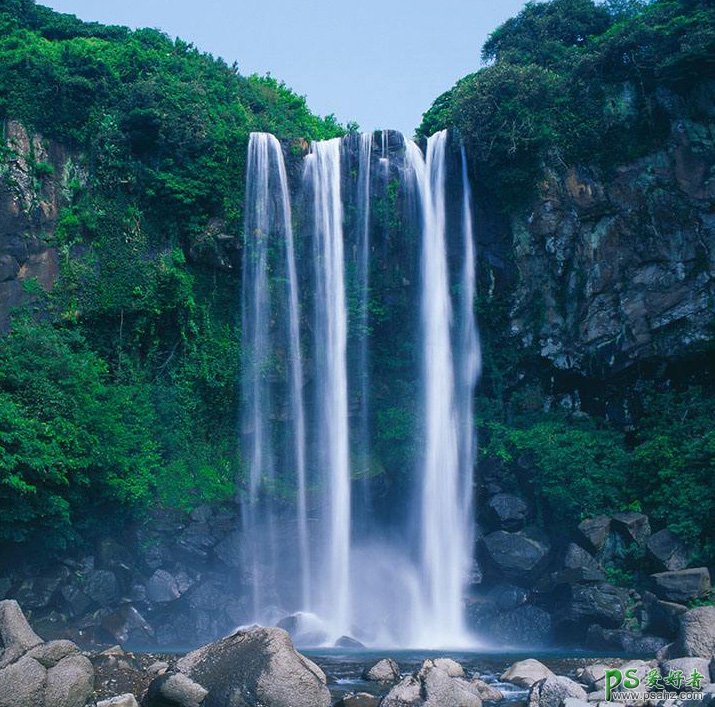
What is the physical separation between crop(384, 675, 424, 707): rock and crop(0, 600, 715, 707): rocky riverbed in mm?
13

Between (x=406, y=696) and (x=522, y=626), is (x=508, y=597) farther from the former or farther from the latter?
(x=406, y=696)

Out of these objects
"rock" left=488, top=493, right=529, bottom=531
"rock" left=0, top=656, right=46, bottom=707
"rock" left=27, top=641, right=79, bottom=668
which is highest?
"rock" left=488, top=493, right=529, bottom=531

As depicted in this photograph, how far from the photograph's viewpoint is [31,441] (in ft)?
59.0

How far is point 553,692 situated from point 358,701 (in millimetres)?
2664

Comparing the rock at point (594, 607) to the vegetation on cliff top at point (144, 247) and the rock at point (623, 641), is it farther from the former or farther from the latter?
the vegetation on cliff top at point (144, 247)

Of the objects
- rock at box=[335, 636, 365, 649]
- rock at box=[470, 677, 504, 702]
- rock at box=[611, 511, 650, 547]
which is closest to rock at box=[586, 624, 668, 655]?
rock at box=[611, 511, 650, 547]

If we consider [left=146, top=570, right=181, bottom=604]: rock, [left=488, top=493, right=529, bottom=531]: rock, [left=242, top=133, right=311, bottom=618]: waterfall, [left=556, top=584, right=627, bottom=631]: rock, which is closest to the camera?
[left=556, top=584, right=627, bottom=631]: rock

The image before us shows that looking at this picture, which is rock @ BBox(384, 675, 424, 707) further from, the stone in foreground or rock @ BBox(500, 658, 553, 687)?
rock @ BBox(500, 658, 553, 687)

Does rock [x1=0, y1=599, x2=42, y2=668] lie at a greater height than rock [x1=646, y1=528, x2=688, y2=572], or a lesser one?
lesser

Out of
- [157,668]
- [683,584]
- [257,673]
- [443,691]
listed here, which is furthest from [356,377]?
[257,673]

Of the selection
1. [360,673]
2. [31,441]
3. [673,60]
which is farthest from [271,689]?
[673,60]

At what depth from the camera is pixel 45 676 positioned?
11570 millimetres

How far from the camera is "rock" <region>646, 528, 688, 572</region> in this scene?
64.7ft

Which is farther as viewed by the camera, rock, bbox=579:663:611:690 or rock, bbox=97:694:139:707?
rock, bbox=579:663:611:690
